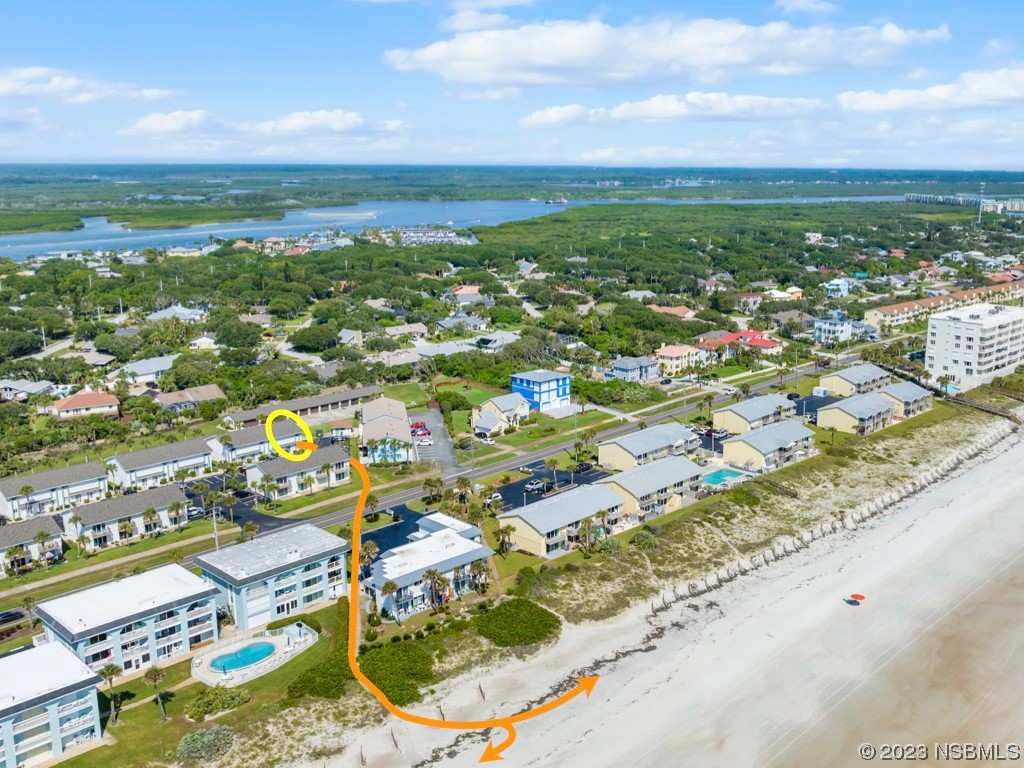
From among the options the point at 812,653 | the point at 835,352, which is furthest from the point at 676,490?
the point at 835,352

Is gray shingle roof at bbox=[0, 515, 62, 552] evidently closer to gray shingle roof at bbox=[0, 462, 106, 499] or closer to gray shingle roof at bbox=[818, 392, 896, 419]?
gray shingle roof at bbox=[0, 462, 106, 499]

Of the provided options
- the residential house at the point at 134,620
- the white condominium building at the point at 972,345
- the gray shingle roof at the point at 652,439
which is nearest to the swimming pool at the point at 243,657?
the residential house at the point at 134,620

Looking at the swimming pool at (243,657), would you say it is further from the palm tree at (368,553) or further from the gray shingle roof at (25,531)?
the gray shingle roof at (25,531)

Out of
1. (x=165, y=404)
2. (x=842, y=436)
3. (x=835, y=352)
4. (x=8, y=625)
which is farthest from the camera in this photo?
(x=835, y=352)

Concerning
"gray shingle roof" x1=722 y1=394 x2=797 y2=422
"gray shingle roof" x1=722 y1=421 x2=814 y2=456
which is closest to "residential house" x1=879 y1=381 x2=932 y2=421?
"gray shingle roof" x1=722 y1=394 x2=797 y2=422

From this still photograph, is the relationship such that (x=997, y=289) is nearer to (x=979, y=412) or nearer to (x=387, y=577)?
(x=979, y=412)
